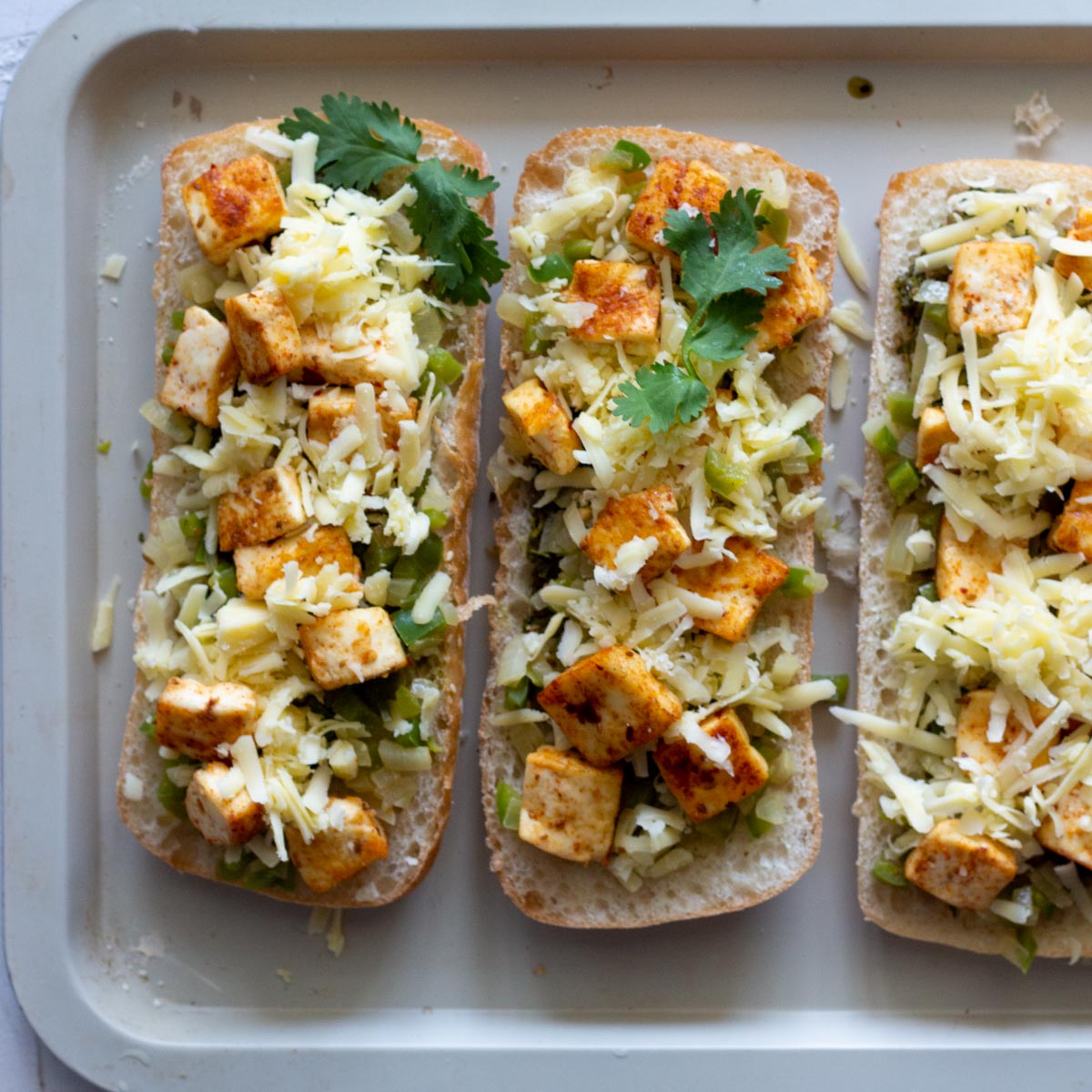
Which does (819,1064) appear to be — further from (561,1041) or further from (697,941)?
(561,1041)

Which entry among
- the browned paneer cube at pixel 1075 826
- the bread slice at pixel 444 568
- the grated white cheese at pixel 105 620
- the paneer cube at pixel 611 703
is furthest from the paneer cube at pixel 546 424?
the browned paneer cube at pixel 1075 826

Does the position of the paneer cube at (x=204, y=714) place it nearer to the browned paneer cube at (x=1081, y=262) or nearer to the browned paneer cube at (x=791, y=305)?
the browned paneer cube at (x=791, y=305)

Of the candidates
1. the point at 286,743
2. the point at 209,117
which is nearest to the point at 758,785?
the point at 286,743

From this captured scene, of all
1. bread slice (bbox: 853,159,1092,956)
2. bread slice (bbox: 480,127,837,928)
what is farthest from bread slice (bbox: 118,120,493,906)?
bread slice (bbox: 853,159,1092,956)

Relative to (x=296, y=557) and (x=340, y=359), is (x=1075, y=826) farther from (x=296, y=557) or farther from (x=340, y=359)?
(x=340, y=359)

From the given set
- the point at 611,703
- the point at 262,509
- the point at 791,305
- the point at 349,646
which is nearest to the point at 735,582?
the point at 611,703

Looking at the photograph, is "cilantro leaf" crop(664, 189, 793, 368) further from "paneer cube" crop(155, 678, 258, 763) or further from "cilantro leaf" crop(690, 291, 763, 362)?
"paneer cube" crop(155, 678, 258, 763)
